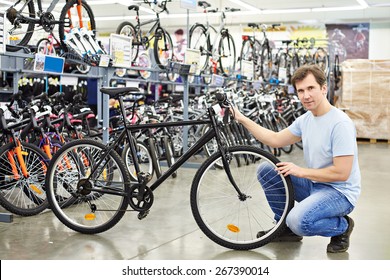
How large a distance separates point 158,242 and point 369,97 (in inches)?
388

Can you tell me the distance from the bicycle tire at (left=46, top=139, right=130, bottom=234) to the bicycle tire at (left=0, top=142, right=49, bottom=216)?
1.15 ft

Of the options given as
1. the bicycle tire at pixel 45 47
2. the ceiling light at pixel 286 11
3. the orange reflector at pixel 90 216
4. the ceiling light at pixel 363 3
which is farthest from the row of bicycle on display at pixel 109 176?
the ceiling light at pixel 286 11

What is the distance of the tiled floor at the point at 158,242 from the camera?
3.15 meters

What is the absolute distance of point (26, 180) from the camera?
401 cm

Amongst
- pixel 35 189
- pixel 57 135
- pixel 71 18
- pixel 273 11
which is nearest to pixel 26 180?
pixel 35 189

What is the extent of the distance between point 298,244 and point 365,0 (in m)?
11.1

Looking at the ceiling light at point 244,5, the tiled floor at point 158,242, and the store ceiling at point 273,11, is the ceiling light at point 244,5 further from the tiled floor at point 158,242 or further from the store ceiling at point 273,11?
the tiled floor at point 158,242

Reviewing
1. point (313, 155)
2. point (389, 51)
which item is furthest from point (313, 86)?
point (389, 51)

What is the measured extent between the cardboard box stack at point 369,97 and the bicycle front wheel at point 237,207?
7.53 m

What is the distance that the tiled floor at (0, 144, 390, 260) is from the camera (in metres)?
3.15

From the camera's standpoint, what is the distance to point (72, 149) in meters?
3.51
